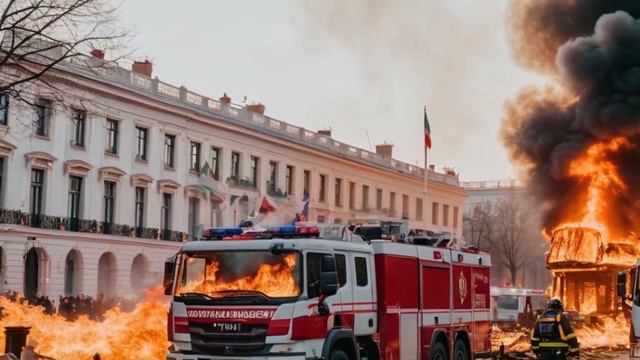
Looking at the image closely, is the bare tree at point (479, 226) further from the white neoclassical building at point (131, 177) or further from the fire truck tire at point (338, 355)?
the fire truck tire at point (338, 355)

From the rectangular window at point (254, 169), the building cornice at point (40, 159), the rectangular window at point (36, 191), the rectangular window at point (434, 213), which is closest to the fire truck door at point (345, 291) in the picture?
the building cornice at point (40, 159)

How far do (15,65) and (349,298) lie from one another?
33.5 feet

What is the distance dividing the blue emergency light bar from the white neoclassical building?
19.9m

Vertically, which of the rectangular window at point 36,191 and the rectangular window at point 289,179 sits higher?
the rectangular window at point 289,179

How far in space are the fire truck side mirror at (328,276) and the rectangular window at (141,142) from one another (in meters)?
35.4

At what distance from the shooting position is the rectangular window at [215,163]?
5388 cm

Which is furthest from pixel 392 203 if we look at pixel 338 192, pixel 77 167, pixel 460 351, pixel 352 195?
pixel 460 351

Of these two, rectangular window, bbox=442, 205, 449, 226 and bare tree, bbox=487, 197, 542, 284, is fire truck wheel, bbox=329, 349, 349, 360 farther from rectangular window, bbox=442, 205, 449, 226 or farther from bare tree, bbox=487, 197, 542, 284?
bare tree, bbox=487, 197, 542, 284

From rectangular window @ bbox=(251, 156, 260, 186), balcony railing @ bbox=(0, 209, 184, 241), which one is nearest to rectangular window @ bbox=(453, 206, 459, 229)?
rectangular window @ bbox=(251, 156, 260, 186)

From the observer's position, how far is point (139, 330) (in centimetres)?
1747

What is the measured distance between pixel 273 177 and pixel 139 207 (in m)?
11.5

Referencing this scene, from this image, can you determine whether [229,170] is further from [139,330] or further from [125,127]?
[139,330]

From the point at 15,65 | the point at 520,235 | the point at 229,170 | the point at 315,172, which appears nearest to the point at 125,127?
the point at 229,170

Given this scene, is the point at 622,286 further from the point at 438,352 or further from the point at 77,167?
the point at 77,167
